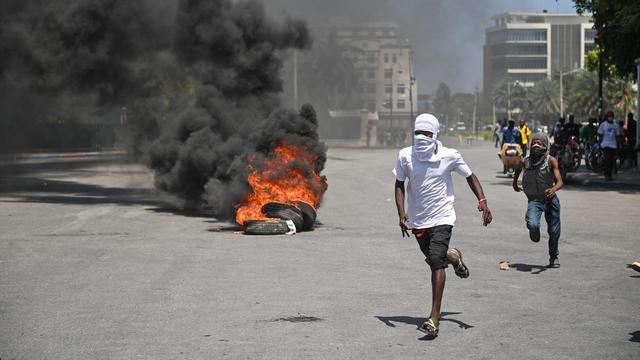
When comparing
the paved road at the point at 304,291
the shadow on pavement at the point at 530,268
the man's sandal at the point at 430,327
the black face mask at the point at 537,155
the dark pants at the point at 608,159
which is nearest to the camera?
the paved road at the point at 304,291

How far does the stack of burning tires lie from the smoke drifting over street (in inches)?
84.7

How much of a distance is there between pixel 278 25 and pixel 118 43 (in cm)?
424

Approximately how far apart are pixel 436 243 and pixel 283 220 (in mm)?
7765

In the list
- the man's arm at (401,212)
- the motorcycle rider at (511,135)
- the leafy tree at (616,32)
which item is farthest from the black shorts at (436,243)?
the motorcycle rider at (511,135)

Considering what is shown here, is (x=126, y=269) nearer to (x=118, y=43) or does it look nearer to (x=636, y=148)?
(x=118, y=43)

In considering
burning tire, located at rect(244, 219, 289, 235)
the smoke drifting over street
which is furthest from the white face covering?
the smoke drifting over street

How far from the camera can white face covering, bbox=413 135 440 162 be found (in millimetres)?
7926

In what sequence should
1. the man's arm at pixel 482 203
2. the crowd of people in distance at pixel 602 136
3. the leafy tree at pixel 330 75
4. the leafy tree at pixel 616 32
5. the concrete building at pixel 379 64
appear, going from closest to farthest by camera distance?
the man's arm at pixel 482 203 → the leafy tree at pixel 616 32 → the crowd of people in distance at pixel 602 136 → the concrete building at pixel 379 64 → the leafy tree at pixel 330 75

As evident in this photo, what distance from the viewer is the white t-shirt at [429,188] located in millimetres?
7949

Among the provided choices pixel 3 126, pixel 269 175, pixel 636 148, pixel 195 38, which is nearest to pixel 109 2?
pixel 195 38

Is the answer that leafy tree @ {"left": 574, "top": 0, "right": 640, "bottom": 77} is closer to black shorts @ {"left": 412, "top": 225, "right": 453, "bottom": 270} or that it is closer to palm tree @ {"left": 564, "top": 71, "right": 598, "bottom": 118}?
black shorts @ {"left": 412, "top": 225, "right": 453, "bottom": 270}

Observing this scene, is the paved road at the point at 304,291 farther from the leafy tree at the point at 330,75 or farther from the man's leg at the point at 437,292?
the leafy tree at the point at 330,75

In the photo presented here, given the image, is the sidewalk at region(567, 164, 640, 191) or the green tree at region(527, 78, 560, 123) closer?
the sidewalk at region(567, 164, 640, 191)

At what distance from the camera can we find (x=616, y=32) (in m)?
29.9
